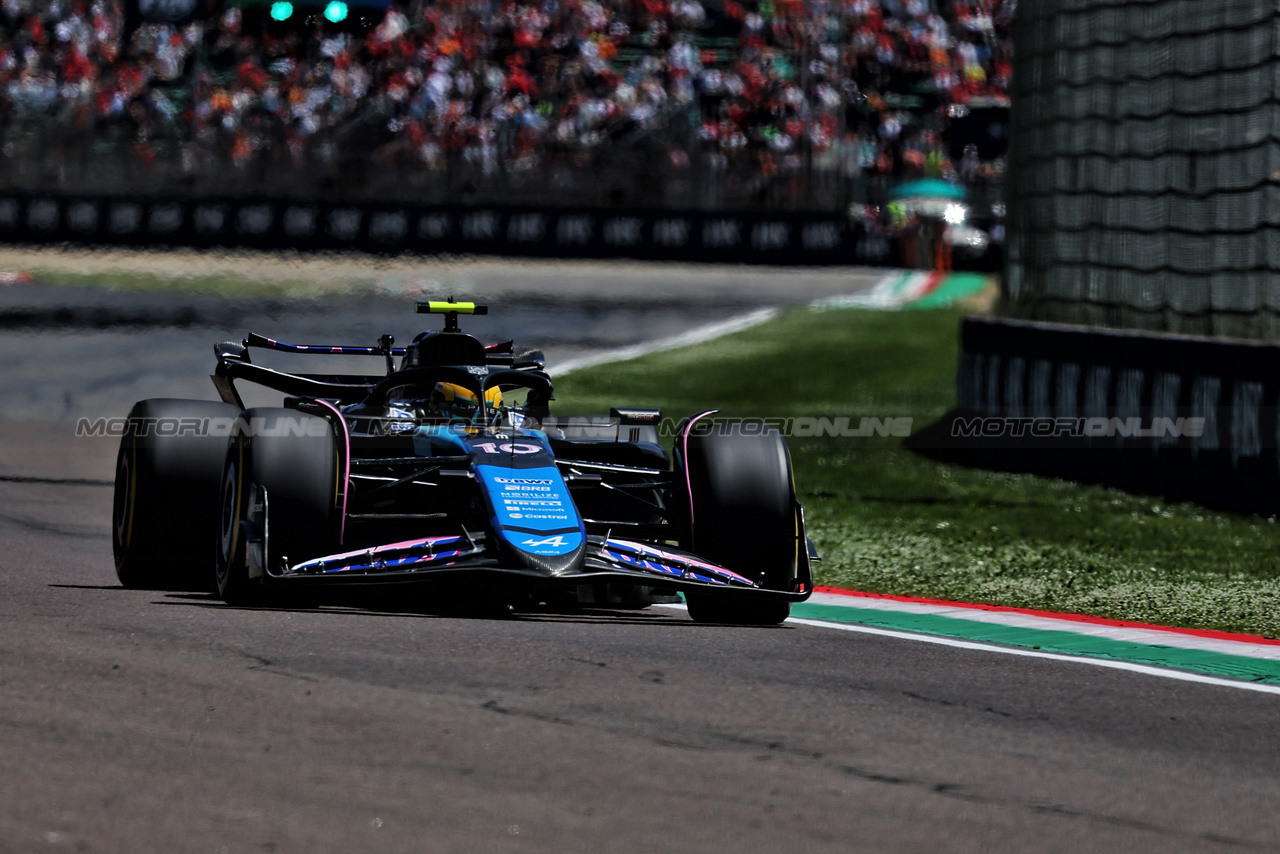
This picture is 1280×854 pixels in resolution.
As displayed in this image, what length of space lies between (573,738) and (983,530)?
241 inches

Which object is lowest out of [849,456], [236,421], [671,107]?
[849,456]

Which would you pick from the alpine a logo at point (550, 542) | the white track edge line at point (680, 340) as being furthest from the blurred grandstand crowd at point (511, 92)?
the alpine a logo at point (550, 542)

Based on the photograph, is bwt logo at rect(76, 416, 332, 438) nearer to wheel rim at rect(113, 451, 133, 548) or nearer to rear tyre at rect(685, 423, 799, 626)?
wheel rim at rect(113, 451, 133, 548)

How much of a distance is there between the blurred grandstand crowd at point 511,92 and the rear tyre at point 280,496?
2627 centimetres

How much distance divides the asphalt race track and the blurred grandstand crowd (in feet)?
86.5

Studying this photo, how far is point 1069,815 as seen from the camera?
4562mm

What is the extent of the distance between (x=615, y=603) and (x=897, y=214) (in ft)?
101

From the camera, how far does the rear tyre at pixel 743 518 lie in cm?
755

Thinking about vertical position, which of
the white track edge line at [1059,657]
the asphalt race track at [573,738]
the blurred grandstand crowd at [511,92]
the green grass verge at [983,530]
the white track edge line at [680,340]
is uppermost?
the blurred grandstand crowd at [511,92]

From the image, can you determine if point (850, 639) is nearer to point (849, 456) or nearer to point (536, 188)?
point (849, 456)

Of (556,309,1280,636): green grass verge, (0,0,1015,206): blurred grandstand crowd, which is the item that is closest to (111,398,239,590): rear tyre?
(556,309,1280,636): green grass verge

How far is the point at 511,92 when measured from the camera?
37.0 m

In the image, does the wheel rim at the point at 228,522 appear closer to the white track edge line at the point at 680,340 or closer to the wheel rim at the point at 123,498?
the wheel rim at the point at 123,498

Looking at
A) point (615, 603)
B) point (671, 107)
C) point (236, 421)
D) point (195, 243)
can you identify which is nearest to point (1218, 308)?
point (615, 603)
